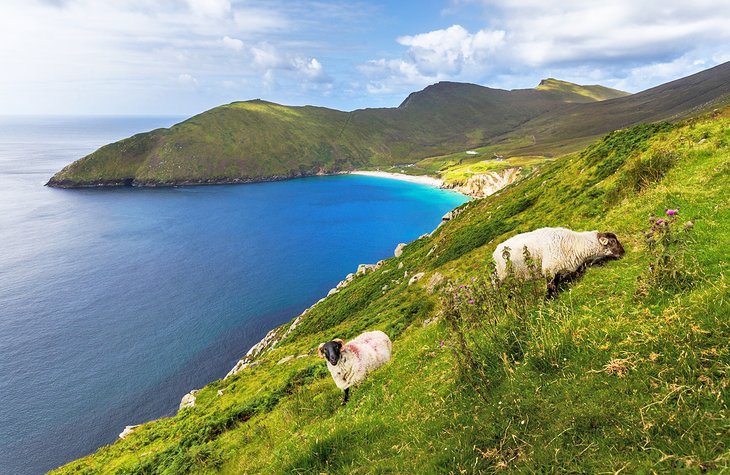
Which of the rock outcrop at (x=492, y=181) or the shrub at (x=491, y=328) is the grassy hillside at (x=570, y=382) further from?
the rock outcrop at (x=492, y=181)

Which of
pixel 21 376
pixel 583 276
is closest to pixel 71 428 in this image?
pixel 21 376

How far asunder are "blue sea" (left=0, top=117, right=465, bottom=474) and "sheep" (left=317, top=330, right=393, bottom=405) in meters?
48.6

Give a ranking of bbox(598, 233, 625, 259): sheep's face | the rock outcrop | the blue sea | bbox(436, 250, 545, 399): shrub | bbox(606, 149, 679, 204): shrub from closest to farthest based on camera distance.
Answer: bbox(436, 250, 545, 399): shrub → bbox(598, 233, 625, 259): sheep's face → bbox(606, 149, 679, 204): shrub → the blue sea → the rock outcrop

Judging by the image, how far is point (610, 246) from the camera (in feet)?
43.5

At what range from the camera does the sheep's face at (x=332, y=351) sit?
1412cm

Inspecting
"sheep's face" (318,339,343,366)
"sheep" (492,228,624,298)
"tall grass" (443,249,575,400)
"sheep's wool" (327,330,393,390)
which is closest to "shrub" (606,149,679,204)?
"sheep" (492,228,624,298)

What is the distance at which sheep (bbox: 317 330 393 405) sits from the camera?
553 inches

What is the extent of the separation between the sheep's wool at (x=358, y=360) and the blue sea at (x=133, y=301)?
159 ft

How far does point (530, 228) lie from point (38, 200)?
797 feet

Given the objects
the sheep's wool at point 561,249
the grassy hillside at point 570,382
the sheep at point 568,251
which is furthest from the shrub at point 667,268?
the sheep's wool at point 561,249

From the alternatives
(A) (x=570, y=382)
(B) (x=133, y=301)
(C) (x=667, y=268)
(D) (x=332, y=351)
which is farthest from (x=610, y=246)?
(B) (x=133, y=301)

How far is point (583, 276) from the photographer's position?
12180 mm

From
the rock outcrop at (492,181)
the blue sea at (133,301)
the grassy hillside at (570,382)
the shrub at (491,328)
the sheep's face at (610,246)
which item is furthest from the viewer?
the rock outcrop at (492,181)

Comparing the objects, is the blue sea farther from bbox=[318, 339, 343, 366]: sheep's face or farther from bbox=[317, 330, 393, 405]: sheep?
bbox=[317, 330, 393, 405]: sheep
